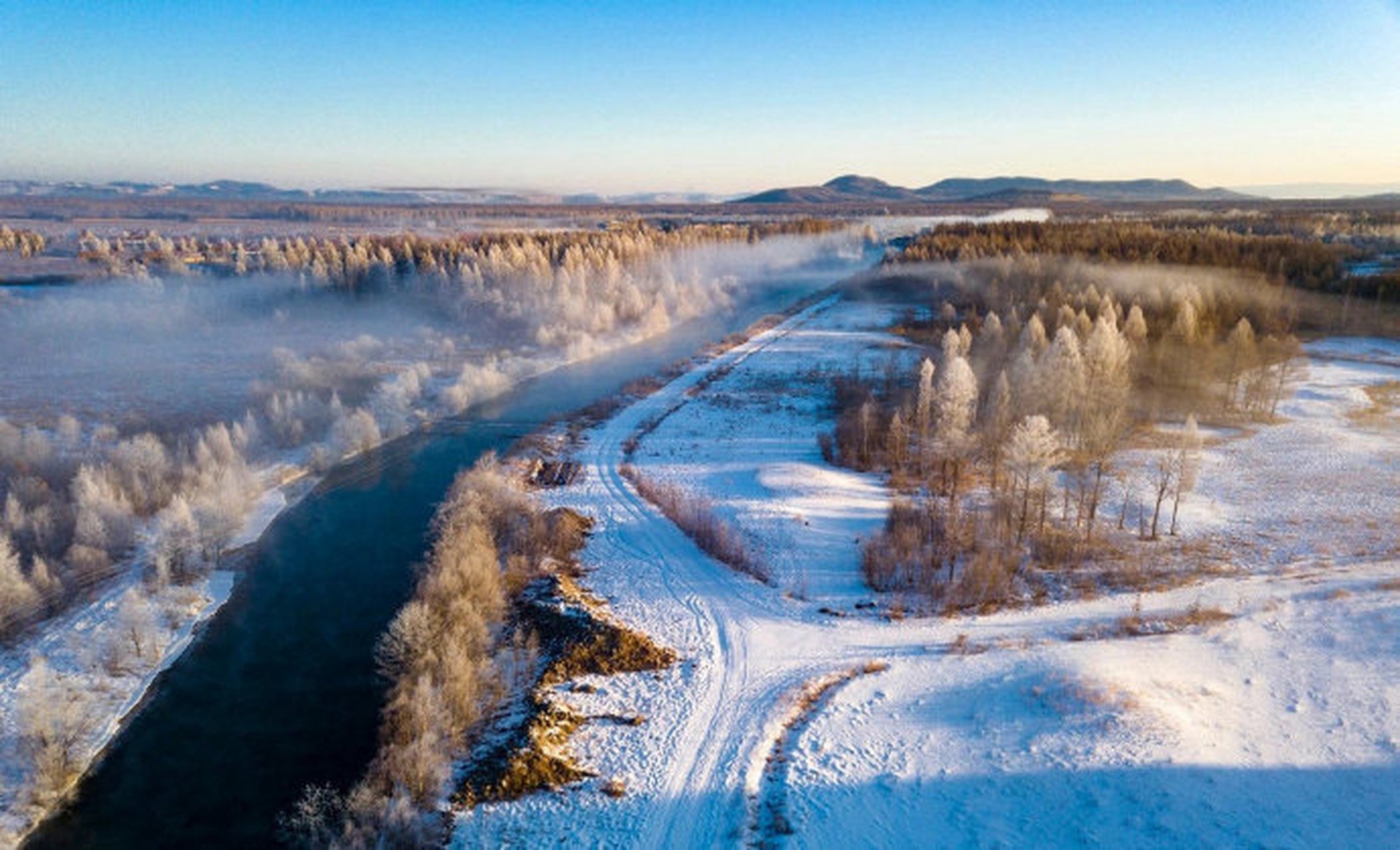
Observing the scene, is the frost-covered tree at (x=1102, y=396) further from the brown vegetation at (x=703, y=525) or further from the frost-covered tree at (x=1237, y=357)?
the brown vegetation at (x=703, y=525)

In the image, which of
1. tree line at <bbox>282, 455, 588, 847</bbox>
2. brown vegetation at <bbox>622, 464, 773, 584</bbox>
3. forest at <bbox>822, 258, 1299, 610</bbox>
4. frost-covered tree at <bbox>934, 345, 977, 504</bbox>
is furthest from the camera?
frost-covered tree at <bbox>934, 345, 977, 504</bbox>

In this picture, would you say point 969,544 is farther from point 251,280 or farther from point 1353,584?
point 251,280

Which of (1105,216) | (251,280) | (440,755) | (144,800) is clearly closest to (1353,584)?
(440,755)

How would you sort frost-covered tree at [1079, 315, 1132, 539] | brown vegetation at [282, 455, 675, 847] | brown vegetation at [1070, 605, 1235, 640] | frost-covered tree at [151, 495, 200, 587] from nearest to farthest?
brown vegetation at [282, 455, 675, 847] < brown vegetation at [1070, 605, 1235, 640] < frost-covered tree at [151, 495, 200, 587] < frost-covered tree at [1079, 315, 1132, 539]

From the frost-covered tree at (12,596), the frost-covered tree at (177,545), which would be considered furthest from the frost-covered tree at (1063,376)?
the frost-covered tree at (12,596)

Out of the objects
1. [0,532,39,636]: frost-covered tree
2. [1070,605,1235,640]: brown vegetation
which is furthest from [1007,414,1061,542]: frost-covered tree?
[0,532,39,636]: frost-covered tree

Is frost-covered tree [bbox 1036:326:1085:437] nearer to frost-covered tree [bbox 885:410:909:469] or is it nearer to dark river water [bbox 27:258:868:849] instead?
frost-covered tree [bbox 885:410:909:469]
